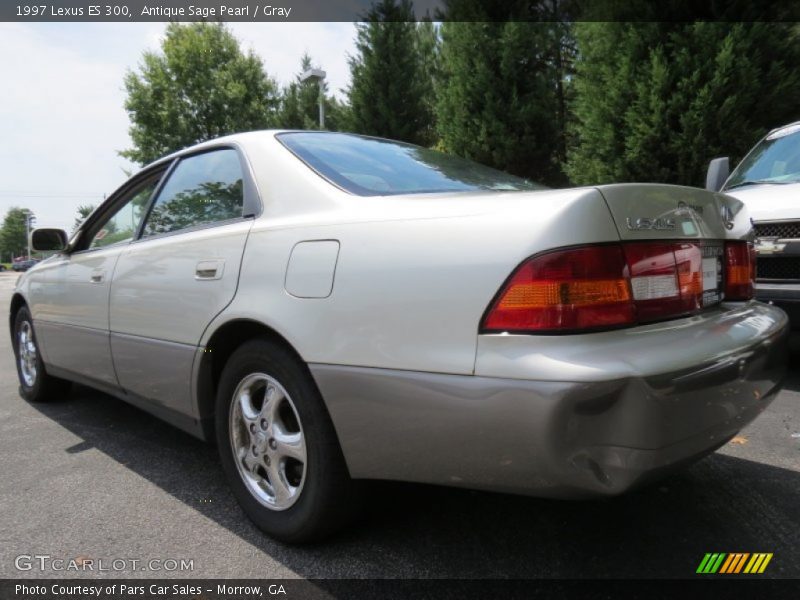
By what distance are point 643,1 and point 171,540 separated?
942cm

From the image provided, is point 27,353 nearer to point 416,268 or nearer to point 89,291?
point 89,291

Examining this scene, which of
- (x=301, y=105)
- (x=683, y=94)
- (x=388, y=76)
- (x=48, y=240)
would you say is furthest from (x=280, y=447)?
(x=301, y=105)

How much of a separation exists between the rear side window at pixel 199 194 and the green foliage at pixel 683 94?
753 centimetres

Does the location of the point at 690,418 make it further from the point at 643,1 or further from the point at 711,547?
the point at 643,1

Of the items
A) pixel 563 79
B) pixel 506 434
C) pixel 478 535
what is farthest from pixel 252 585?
pixel 563 79

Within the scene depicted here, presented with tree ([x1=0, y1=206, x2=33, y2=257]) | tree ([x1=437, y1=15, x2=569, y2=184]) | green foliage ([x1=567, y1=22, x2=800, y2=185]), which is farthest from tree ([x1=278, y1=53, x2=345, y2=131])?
tree ([x1=0, y1=206, x2=33, y2=257])

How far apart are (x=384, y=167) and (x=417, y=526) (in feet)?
4.54

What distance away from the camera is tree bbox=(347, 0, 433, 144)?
50.5 ft

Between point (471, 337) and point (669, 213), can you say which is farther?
point (669, 213)

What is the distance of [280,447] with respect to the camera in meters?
1.99

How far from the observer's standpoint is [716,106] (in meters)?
8.02

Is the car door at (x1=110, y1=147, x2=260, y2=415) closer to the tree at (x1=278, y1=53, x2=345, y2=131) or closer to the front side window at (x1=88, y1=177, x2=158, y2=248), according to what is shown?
the front side window at (x1=88, y1=177, x2=158, y2=248)

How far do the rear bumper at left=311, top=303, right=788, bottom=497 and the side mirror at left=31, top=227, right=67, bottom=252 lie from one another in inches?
114

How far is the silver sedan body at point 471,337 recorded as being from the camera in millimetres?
1384
